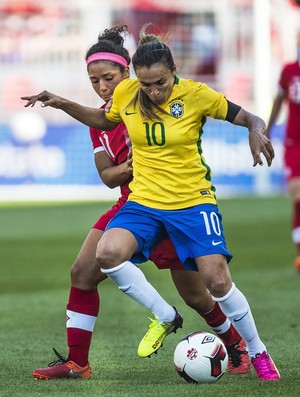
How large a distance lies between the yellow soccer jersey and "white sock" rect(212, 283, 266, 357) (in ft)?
1.86

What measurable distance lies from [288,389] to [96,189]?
18916 mm

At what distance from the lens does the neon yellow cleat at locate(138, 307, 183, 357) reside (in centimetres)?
612

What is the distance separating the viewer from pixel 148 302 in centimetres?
620

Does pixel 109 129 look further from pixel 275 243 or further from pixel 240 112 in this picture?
pixel 275 243

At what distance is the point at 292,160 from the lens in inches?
484

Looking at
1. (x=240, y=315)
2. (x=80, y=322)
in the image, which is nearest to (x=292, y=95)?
(x=80, y=322)

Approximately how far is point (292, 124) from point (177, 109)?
6.39 metres

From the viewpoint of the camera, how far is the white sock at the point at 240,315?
6.05 m

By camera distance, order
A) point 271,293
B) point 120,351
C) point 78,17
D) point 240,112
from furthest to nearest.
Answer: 1. point 78,17
2. point 271,293
3. point 120,351
4. point 240,112

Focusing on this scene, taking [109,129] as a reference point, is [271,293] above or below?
below

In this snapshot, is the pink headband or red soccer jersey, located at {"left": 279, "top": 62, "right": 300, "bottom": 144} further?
red soccer jersey, located at {"left": 279, "top": 62, "right": 300, "bottom": 144}

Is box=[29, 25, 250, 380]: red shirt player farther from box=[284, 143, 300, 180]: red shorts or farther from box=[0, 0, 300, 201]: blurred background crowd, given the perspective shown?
box=[0, 0, 300, 201]: blurred background crowd

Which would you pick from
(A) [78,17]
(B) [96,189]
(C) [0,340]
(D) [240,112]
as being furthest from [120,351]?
(A) [78,17]

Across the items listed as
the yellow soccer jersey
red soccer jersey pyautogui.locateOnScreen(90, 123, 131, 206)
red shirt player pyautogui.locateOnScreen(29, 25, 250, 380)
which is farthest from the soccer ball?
red soccer jersey pyautogui.locateOnScreen(90, 123, 131, 206)
